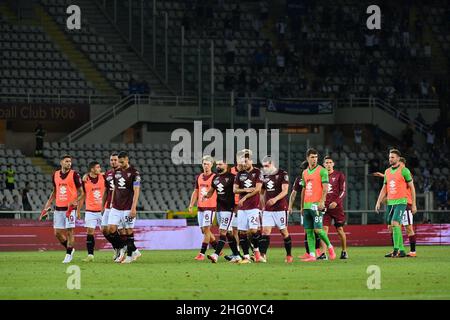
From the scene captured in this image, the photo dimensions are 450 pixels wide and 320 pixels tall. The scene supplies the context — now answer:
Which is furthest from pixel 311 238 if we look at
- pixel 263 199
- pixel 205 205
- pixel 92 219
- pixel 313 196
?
pixel 92 219

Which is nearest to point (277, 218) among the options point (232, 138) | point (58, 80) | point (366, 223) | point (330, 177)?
point (330, 177)

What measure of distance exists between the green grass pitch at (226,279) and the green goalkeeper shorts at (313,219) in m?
0.95

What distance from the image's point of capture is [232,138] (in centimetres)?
4566

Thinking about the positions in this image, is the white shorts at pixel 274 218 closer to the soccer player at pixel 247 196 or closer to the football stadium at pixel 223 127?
the football stadium at pixel 223 127

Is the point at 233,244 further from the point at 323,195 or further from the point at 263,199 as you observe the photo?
the point at 323,195

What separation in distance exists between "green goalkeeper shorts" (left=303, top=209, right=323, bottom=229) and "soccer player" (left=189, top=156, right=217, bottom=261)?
7.85 ft

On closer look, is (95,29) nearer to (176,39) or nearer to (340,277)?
(176,39)

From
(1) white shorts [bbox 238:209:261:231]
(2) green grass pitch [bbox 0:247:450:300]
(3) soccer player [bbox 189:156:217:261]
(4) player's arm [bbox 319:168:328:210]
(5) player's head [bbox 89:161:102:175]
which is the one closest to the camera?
(2) green grass pitch [bbox 0:247:450:300]

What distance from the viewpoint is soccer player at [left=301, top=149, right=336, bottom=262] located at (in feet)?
87.8

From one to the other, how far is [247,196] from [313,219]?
6.79ft

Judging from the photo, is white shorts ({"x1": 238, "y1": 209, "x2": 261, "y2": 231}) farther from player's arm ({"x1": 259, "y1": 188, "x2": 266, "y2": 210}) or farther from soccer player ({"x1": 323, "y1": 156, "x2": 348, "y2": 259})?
soccer player ({"x1": 323, "y1": 156, "x2": 348, "y2": 259})

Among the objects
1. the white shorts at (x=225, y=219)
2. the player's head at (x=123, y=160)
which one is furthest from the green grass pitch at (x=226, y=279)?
the player's head at (x=123, y=160)

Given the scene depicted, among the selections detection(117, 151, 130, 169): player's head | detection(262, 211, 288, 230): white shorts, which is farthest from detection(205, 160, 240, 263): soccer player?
detection(117, 151, 130, 169): player's head

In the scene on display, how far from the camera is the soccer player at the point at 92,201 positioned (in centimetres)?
2812
